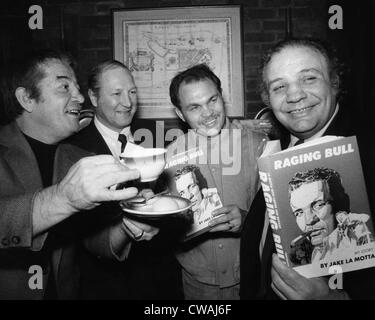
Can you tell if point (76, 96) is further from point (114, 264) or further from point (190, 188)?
point (114, 264)

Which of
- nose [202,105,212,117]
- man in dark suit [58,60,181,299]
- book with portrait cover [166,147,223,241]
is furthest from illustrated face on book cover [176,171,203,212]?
nose [202,105,212,117]

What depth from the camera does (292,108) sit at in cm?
94

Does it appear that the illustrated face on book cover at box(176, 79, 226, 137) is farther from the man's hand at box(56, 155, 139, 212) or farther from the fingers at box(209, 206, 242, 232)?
the man's hand at box(56, 155, 139, 212)

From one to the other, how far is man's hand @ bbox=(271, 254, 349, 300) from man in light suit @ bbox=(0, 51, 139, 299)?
18.3 inches

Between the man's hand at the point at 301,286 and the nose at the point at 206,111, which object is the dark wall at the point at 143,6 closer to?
the nose at the point at 206,111

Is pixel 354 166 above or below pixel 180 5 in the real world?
below

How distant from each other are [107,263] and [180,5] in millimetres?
1867

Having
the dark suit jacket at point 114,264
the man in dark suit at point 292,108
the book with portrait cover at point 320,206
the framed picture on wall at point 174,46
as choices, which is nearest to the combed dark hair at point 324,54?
the man in dark suit at point 292,108

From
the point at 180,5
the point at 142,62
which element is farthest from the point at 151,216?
the point at 180,5

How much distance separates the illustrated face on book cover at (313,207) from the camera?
2.43 ft

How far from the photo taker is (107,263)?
54.5 inches

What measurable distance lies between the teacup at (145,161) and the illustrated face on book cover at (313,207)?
0.37 meters

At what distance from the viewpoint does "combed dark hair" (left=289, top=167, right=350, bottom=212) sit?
2.40ft

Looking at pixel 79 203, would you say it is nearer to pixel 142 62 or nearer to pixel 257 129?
pixel 257 129
